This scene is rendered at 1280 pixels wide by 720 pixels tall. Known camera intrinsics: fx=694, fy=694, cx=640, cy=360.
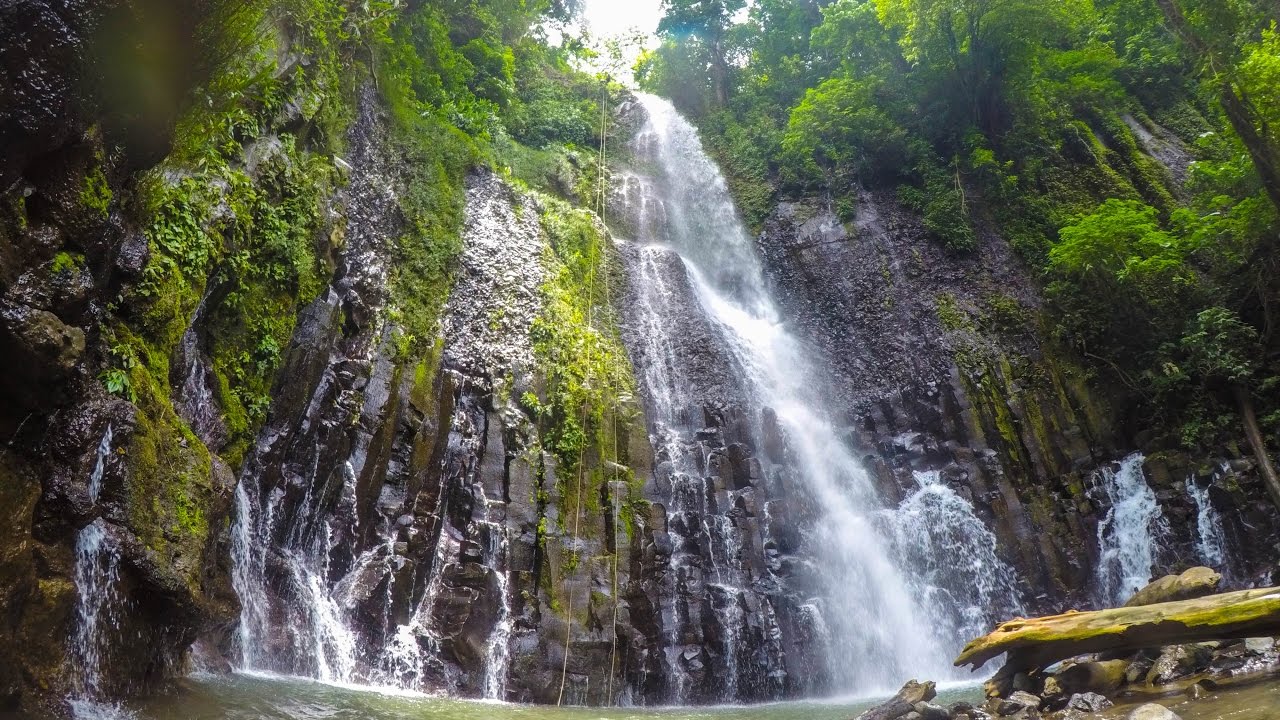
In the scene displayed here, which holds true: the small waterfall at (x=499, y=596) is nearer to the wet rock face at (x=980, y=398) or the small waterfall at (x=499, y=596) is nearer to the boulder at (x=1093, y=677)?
the boulder at (x=1093, y=677)

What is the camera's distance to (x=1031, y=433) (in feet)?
46.7

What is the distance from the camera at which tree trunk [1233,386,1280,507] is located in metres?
11.5

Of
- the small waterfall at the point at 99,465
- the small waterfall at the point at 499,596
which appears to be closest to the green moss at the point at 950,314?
the small waterfall at the point at 499,596

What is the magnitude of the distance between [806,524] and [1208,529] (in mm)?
6736

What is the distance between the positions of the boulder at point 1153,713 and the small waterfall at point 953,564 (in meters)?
A: 6.52

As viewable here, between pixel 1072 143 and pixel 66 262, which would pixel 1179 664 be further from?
pixel 1072 143

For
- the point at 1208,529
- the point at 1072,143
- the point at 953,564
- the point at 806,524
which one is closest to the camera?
the point at 1208,529

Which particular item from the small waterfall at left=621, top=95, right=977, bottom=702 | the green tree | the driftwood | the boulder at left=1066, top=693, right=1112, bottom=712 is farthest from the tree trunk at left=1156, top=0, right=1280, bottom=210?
the green tree

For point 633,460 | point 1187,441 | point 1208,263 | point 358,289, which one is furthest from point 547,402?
point 1208,263

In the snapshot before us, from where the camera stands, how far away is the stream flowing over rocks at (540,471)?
4961mm

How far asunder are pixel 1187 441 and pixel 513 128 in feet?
58.0

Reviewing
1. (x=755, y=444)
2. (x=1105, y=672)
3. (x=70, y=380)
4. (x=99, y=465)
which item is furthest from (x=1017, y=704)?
(x=70, y=380)

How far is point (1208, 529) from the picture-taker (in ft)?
39.1

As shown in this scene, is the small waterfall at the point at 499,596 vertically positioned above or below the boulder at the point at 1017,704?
above
